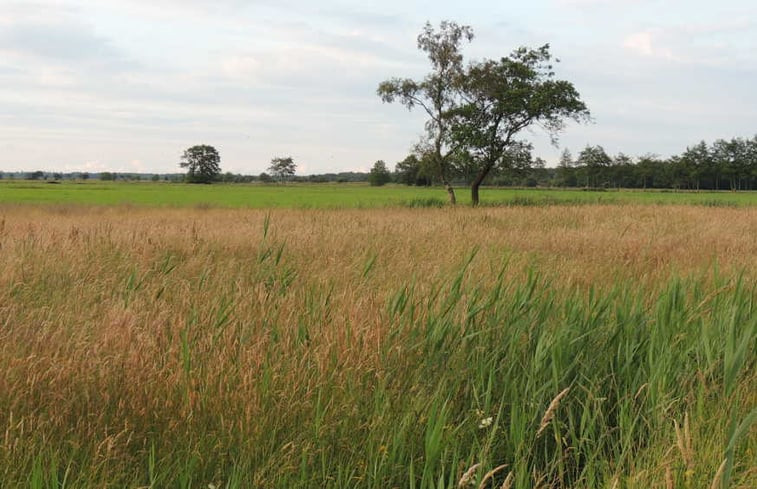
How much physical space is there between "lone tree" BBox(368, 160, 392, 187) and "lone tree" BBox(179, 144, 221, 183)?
4467 cm

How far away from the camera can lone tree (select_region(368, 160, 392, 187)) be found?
137375 millimetres

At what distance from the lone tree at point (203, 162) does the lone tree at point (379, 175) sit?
44674 mm

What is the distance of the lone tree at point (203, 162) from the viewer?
14061 cm

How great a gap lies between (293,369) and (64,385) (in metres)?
1.17

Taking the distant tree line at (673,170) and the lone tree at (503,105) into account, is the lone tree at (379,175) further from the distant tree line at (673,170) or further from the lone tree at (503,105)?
the lone tree at (503,105)

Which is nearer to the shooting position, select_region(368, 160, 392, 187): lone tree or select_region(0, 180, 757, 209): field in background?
select_region(0, 180, 757, 209): field in background

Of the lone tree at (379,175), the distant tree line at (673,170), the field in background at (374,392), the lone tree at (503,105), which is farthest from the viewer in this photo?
the lone tree at (379,175)

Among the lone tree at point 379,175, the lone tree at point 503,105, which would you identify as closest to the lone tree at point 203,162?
the lone tree at point 379,175

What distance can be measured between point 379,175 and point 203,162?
49.7 meters

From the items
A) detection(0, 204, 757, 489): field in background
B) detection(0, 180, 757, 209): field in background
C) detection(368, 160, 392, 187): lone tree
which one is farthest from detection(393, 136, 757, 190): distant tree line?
detection(0, 204, 757, 489): field in background

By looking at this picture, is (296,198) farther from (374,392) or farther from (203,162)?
(203,162)

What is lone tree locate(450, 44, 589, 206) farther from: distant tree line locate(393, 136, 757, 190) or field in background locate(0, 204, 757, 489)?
distant tree line locate(393, 136, 757, 190)

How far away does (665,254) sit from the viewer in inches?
339

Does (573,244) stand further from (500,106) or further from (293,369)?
(500,106)
